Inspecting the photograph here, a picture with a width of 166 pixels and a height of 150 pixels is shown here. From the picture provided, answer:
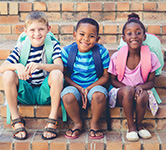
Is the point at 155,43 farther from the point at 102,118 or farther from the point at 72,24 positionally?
the point at 72,24

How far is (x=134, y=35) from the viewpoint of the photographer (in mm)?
2730

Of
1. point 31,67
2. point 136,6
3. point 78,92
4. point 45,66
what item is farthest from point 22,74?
point 136,6

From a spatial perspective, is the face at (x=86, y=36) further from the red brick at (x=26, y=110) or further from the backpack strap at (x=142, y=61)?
the red brick at (x=26, y=110)

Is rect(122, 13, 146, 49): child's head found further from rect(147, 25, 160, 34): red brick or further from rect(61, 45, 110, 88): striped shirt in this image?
rect(147, 25, 160, 34): red brick

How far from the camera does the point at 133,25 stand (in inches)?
108

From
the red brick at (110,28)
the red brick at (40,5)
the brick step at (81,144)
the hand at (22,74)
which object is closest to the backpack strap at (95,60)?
the hand at (22,74)

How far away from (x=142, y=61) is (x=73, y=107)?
31.1 inches

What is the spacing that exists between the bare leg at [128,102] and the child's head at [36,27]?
0.91 meters

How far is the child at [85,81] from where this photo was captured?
8.57 feet

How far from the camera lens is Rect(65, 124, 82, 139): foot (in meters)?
2.62

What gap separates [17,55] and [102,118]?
40.1 inches

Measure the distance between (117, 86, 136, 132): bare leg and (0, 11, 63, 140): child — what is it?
1.89 feet

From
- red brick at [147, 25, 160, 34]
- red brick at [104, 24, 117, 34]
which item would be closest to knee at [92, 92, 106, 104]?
red brick at [104, 24, 117, 34]

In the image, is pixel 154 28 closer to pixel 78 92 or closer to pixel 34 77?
pixel 78 92
